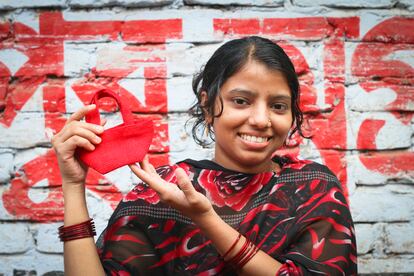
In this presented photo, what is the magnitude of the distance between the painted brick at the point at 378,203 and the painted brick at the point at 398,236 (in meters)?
0.05

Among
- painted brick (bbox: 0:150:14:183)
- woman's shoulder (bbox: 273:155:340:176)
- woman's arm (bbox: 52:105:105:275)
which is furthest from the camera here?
painted brick (bbox: 0:150:14:183)

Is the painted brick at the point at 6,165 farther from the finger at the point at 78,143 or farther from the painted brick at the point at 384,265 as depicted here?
the painted brick at the point at 384,265

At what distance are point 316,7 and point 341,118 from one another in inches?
18.5

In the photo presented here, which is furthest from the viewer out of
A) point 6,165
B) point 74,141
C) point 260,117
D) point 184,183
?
point 6,165

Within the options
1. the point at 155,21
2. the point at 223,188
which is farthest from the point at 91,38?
the point at 223,188

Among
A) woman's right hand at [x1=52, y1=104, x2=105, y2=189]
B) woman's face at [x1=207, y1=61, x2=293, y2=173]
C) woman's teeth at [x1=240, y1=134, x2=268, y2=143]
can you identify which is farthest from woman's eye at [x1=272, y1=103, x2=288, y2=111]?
woman's right hand at [x1=52, y1=104, x2=105, y2=189]

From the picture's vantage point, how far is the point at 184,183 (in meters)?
1.04

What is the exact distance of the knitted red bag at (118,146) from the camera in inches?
45.4

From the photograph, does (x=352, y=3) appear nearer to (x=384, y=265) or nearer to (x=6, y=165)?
(x=384, y=265)

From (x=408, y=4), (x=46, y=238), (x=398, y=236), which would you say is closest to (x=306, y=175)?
(x=398, y=236)

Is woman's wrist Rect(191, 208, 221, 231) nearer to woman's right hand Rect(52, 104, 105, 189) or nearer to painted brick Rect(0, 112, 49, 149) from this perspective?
woman's right hand Rect(52, 104, 105, 189)

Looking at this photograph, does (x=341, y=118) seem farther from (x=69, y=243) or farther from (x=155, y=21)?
(x=69, y=243)

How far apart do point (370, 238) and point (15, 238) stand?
1.46m

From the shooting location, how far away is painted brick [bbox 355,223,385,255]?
6.12 feet
